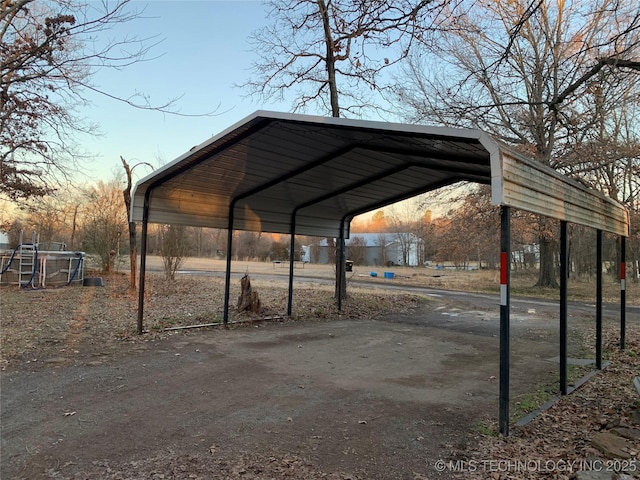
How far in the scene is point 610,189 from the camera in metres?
20.5

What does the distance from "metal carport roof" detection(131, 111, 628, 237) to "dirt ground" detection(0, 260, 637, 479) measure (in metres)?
2.22

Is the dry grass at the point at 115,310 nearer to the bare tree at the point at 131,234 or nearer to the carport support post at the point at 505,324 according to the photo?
the bare tree at the point at 131,234

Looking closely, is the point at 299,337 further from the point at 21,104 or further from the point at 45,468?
the point at 21,104

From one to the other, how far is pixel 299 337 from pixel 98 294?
29.0 feet

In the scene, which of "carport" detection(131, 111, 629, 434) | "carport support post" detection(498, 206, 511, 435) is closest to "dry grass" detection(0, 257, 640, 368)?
"carport" detection(131, 111, 629, 434)

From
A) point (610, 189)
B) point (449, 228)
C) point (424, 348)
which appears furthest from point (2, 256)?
point (610, 189)

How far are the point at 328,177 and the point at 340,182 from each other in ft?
1.59

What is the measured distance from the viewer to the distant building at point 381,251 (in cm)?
4661

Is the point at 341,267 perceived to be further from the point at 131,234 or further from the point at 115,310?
the point at 131,234

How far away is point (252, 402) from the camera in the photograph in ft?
14.9

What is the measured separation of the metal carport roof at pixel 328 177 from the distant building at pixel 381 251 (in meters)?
34.4

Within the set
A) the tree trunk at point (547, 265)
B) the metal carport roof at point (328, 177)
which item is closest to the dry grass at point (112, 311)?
the metal carport roof at point (328, 177)

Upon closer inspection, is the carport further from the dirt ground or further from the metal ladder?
the metal ladder

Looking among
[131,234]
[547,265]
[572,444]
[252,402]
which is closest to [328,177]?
[252,402]
